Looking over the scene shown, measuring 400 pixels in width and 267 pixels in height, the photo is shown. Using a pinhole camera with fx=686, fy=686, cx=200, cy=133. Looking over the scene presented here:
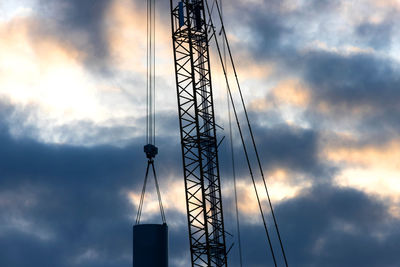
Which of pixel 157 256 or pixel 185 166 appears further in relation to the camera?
pixel 185 166

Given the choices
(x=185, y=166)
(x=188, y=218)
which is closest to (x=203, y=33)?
(x=185, y=166)

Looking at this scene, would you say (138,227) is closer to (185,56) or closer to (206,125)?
(206,125)

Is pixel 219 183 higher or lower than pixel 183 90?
lower

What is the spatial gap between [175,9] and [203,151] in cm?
1705

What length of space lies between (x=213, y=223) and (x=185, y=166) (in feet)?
24.3

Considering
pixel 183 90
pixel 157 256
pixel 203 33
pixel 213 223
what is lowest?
pixel 157 256

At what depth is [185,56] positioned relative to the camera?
264 ft

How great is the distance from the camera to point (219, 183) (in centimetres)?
8081

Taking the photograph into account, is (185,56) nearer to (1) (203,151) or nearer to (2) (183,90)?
(2) (183,90)

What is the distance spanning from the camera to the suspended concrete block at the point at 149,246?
65.6 metres

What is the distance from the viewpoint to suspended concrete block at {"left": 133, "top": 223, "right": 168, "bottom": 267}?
65.6m

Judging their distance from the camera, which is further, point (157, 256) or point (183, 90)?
point (183, 90)

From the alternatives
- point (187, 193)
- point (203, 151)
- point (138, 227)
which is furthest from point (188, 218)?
point (138, 227)

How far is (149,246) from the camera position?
65812 millimetres
